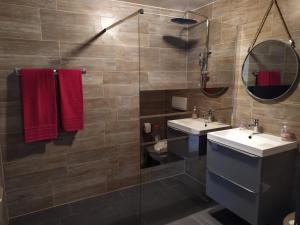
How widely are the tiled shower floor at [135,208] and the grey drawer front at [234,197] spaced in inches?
14.3

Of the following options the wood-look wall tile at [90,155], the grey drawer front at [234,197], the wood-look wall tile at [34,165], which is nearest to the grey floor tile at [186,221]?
the grey drawer front at [234,197]

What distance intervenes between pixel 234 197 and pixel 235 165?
1.04ft

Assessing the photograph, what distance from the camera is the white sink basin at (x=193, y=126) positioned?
2391 mm

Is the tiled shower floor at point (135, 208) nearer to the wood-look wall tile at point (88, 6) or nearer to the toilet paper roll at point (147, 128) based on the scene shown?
the toilet paper roll at point (147, 128)

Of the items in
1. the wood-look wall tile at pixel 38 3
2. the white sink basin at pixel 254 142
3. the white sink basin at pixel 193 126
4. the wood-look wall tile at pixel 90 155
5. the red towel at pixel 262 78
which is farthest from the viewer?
the wood-look wall tile at pixel 90 155

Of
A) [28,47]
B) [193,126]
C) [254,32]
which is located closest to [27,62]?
[28,47]

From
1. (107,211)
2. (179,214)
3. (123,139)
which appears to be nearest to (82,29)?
(123,139)

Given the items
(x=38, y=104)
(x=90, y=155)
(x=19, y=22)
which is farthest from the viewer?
(x=90, y=155)

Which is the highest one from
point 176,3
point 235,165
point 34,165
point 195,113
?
point 176,3

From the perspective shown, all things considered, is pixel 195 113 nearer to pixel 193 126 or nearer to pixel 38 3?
pixel 193 126

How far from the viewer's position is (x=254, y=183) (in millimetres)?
1805

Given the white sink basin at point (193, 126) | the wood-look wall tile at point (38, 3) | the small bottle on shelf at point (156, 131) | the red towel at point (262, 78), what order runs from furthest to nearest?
the white sink basin at point (193, 126) → the small bottle on shelf at point (156, 131) → the red towel at point (262, 78) → the wood-look wall tile at point (38, 3)

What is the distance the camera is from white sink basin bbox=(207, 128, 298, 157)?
5.82 feet

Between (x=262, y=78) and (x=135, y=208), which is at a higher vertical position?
(x=262, y=78)
